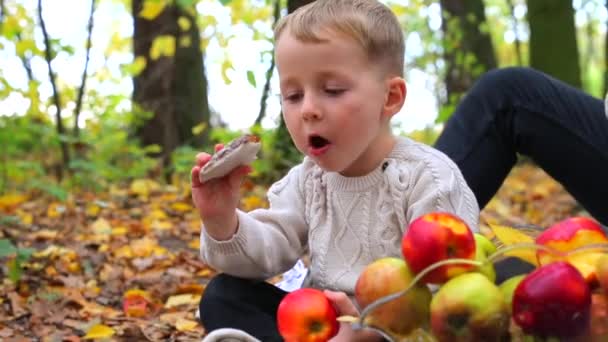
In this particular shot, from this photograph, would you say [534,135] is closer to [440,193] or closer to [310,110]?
[440,193]

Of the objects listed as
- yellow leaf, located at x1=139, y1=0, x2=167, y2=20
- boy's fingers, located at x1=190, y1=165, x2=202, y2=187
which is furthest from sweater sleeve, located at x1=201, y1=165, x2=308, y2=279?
yellow leaf, located at x1=139, y1=0, x2=167, y2=20

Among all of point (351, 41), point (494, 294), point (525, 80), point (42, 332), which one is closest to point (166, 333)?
point (42, 332)

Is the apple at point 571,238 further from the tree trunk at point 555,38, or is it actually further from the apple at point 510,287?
the tree trunk at point 555,38

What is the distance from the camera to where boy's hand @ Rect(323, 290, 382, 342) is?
5.01 feet

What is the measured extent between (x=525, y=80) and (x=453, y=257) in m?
1.41

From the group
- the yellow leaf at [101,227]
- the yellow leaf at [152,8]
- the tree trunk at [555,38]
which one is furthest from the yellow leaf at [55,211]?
the tree trunk at [555,38]

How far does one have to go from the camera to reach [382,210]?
6.44 feet

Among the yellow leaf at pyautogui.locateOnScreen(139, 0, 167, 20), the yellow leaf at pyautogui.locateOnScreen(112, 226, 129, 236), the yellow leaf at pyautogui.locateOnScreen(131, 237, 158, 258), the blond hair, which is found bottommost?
the yellow leaf at pyautogui.locateOnScreen(131, 237, 158, 258)

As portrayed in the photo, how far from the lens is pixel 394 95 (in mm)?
2033

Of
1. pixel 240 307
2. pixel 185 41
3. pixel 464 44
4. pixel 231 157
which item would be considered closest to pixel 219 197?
pixel 231 157

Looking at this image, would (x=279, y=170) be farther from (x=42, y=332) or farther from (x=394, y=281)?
(x=394, y=281)

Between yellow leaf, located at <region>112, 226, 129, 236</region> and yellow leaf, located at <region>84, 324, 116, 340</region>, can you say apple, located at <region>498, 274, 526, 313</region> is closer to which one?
yellow leaf, located at <region>84, 324, 116, 340</region>

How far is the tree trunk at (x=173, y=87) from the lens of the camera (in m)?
7.05

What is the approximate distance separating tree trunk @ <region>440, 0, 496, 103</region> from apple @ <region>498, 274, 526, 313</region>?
5.84 metres
